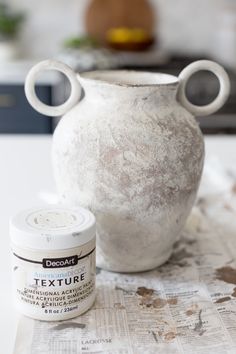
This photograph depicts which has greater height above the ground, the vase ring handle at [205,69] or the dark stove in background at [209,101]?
the vase ring handle at [205,69]

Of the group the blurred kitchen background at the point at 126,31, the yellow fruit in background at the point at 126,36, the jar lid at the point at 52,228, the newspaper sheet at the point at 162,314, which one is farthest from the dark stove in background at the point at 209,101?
the jar lid at the point at 52,228

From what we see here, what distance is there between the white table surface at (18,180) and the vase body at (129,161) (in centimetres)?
15

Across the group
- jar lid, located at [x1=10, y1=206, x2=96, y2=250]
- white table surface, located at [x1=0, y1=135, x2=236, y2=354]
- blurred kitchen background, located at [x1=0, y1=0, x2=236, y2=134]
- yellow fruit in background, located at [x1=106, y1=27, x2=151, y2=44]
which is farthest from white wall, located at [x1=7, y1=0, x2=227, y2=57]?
jar lid, located at [x1=10, y1=206, x2=96, y2=250]

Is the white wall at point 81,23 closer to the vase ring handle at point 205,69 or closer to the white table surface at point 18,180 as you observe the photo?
the white table surface at point 18,180

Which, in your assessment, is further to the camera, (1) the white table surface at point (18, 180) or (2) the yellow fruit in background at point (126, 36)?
(2) the yellow fruit in background at point (126, 36)

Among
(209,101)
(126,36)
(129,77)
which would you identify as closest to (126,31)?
(126,36)

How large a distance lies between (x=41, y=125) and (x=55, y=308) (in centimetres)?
152

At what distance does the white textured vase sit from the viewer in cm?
71

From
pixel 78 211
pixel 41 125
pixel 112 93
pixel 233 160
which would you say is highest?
pixel 112 93

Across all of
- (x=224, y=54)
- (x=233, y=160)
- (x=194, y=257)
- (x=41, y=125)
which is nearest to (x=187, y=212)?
(x=194, y=257)

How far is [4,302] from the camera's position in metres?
0.70

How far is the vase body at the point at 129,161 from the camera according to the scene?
71cm

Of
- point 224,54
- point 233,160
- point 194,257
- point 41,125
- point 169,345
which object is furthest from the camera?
point 224,54

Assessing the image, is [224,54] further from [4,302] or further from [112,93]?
[4,302]
